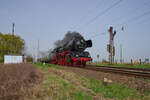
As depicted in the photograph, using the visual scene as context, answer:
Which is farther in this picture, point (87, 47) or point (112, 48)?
point (112, 48)

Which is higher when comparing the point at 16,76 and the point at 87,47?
the point at 87,47

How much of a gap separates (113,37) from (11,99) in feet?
80.7

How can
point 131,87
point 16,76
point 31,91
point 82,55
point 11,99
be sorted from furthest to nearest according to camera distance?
point 82,55
point 131,87
point 16,76
point 31,91
point 11,99

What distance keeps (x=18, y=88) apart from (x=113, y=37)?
943 inches

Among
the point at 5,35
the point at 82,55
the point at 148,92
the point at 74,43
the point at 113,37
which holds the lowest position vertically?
the point at 148,92

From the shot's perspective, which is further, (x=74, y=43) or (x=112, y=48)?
(x=112, y=48)

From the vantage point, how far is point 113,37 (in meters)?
26.7

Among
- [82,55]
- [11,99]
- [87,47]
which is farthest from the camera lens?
[87,47]

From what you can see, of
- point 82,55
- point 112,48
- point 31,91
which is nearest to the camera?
point 31,91

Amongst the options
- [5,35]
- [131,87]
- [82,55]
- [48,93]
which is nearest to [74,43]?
→ [82,55]

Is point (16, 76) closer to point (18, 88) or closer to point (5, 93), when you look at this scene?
point (18, 88)

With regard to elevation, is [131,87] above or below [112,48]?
below

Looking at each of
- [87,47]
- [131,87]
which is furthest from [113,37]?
[131,87]

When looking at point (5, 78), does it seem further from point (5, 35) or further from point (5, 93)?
point (5, 35)
